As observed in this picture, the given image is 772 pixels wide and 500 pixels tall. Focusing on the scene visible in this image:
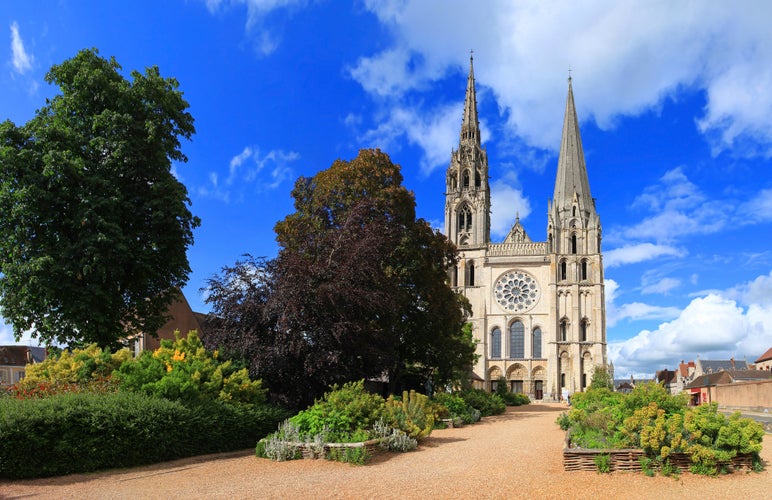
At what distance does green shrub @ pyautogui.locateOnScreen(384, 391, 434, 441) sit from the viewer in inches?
567

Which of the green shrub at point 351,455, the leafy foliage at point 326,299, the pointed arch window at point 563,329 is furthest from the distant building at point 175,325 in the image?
the pointed arch window at point 563,329

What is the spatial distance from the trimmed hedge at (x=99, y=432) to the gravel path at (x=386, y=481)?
12.8 inches

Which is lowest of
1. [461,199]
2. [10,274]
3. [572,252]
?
[10,274]

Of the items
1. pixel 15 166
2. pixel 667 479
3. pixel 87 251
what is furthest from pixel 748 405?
pixel 15 166

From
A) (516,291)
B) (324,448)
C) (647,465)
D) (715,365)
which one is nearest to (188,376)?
(324,448)

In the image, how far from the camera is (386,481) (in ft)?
32.3

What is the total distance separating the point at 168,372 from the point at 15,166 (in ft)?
28.5

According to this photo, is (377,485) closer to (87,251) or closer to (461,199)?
(87,251)

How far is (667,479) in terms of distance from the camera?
1011 centimetres

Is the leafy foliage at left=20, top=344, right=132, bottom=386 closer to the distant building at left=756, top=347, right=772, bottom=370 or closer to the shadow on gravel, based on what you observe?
the shadow on gravel

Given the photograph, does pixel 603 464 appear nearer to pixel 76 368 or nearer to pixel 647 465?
pixel 647 465

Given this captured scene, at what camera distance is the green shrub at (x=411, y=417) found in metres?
14.4

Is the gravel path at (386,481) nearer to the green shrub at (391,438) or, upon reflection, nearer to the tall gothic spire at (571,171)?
the green shrub at (391,438)

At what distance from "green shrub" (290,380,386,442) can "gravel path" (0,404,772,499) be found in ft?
3.10
